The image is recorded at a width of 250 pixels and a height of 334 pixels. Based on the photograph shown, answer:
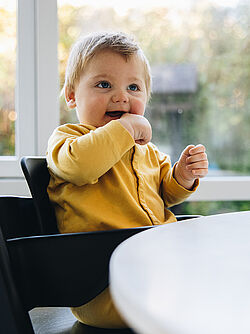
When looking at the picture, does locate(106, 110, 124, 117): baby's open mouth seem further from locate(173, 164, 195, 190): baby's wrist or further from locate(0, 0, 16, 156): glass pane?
locate(0, 0, 16, 156): glass pane

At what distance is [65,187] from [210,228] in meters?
0.61

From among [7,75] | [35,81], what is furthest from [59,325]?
[7,75]

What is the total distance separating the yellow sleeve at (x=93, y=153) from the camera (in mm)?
1066

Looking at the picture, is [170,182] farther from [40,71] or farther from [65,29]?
[65,29]

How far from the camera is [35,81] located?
187cm

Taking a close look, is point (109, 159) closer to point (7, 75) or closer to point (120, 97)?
point (120, 97)

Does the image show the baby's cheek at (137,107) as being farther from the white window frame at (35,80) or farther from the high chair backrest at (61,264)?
the white window frame at (35,80)

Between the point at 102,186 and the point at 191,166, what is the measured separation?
239 millimetres

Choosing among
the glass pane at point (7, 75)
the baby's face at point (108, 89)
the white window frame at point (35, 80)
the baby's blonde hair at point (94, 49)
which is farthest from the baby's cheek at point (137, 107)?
the glass pane at point (7, 75)

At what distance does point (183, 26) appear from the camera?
206cm

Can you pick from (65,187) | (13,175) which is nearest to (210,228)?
(65,187)

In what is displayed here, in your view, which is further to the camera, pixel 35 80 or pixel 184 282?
pixel 35 80

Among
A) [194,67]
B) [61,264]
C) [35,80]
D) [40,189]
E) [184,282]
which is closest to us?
[184,282]

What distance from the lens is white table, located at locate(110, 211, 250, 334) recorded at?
0.29 meters
